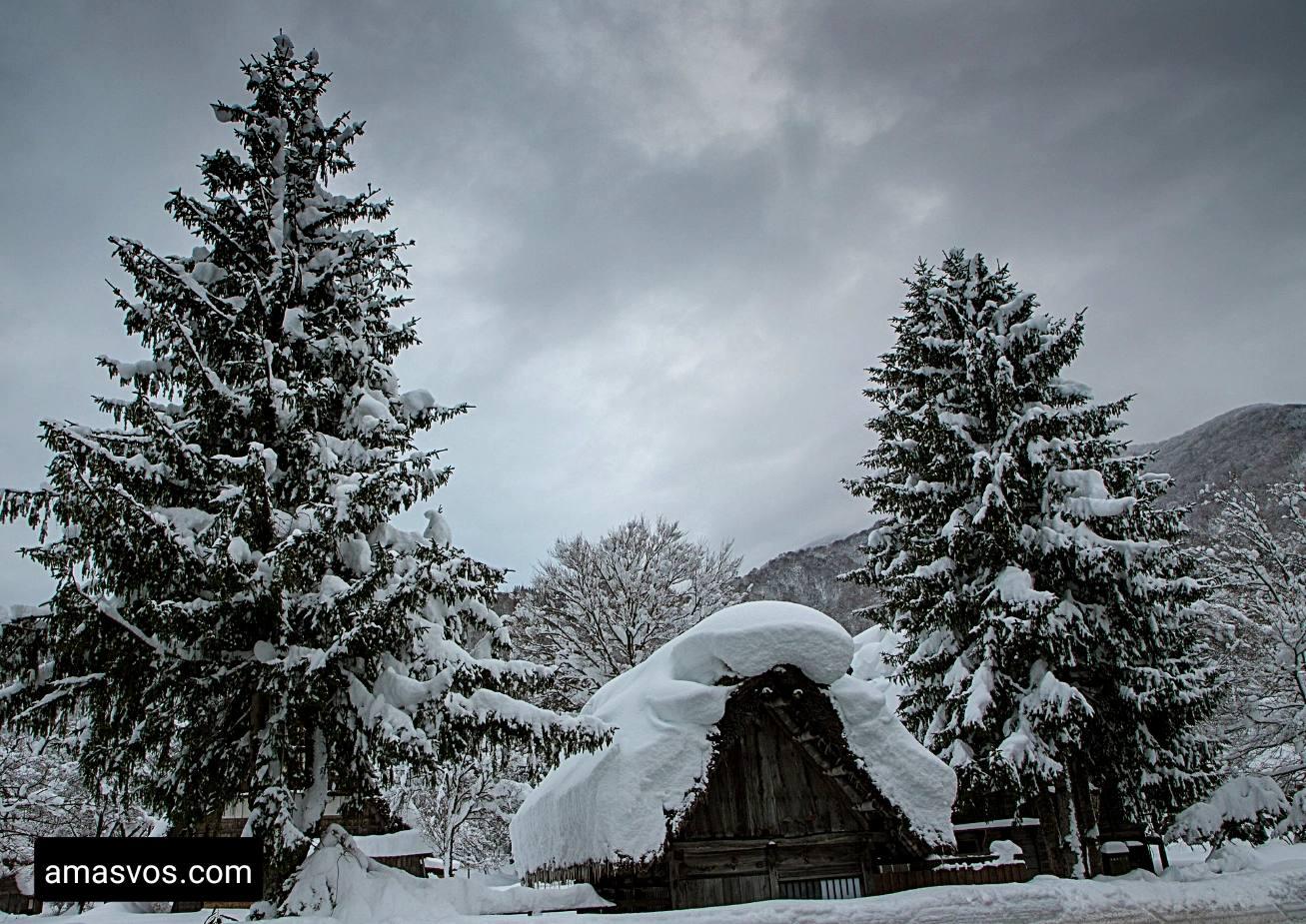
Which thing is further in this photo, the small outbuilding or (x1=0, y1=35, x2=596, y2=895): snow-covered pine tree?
the small outbuilding

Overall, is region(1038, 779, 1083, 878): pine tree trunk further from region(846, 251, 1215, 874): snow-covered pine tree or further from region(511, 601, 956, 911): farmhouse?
region(511, 601, 956, 911): farmhouse

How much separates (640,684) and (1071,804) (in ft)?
27.7

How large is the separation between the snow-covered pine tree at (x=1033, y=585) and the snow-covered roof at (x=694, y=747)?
6.85 feet

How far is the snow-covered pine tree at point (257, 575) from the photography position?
28.2 ft

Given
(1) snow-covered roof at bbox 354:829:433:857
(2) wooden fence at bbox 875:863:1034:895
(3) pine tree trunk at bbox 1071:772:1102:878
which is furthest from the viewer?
(1) snow-covered roof at bbox 354:829:433:857

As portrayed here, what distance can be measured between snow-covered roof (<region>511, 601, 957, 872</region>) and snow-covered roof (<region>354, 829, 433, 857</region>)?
24.6ft

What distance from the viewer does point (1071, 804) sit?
1548 cm

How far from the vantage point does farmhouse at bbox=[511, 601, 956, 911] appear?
12867 mm

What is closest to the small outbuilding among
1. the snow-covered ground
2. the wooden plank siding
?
the wooden plank siding

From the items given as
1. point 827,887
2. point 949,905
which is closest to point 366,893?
point 949,905

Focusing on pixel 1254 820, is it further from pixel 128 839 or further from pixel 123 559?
pixel 123 559

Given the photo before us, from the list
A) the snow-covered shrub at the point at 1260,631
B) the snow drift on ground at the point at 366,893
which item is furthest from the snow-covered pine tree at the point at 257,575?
the snow-covered shrub at the point at 1260,631

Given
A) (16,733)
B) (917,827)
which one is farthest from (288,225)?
(917,827)

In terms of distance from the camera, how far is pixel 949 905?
36.9ft
